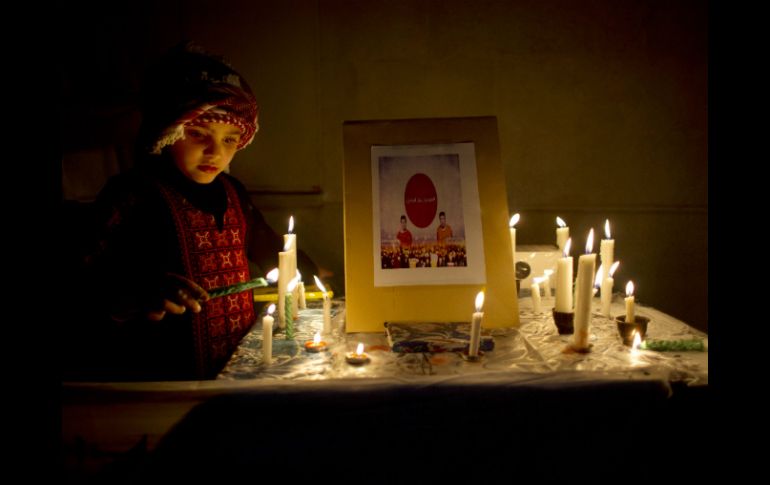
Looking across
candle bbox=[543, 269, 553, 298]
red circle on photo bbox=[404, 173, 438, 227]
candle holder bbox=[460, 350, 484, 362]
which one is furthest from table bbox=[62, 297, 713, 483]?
candle bbox=[543, 269, 553, 298]

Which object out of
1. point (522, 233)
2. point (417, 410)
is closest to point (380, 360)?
point (417, 410)

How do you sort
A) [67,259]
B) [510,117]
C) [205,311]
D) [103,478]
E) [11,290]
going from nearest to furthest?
1. [103,478]
2. [11,290]
3. [67,259]
4. [205,311]
5. [510,117]

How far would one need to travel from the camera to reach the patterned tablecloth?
0.99 meters

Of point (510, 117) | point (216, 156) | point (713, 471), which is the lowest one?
point (713, 471)

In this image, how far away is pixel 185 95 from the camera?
137cm

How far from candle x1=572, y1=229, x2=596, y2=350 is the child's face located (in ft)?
3.37

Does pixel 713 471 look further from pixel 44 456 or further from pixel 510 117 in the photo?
pixel 510 117

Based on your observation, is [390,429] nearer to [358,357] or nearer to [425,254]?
[358,357]

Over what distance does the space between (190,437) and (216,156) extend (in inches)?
33.7

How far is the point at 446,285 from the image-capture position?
50.8 inches

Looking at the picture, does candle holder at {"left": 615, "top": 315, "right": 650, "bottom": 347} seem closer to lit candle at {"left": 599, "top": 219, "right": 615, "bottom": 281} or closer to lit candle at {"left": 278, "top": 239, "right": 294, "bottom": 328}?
lit candle at {"left": 599, "top": 219, "right": 615, "bottom": 281}

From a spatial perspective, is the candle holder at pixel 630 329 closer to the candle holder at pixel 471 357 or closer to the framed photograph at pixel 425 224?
the framed photograph at pixel 425 224

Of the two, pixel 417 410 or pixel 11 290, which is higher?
pixel 11 290

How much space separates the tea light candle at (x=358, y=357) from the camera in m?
1.08
